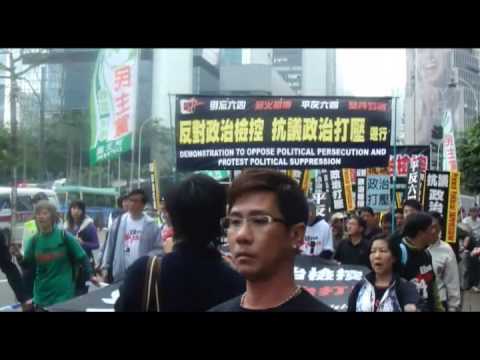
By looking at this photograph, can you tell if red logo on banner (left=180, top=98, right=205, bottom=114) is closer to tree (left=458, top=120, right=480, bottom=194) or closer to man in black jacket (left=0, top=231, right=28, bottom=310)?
man in black jacket (left=0, top=231, right=28, bottom=310)

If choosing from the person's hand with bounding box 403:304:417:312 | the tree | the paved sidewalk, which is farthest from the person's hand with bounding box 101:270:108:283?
the tree

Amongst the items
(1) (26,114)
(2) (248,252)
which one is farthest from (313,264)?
(1) (26,114)

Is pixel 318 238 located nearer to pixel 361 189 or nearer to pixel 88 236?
pixel 88 236

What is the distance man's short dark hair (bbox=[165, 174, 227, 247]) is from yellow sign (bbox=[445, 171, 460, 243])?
6308mm

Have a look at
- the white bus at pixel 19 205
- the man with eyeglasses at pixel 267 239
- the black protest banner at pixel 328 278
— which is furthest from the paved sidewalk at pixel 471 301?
the white bus at pixel 19 205

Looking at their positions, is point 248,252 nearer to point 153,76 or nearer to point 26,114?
point 26,114

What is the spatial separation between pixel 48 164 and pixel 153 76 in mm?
25906

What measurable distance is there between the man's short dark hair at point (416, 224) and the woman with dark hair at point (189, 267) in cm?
235

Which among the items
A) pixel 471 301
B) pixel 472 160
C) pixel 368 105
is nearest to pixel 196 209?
pixel 368 105

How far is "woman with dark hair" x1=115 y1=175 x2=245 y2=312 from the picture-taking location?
107 inches

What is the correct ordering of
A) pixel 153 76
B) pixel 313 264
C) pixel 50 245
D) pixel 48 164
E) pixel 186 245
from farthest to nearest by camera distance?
1. pixel 153 76
2. pixel 48 164
3. pixel 313 264
4. pixel 50 245
5. pixel 186 245

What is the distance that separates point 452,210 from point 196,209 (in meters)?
6.73

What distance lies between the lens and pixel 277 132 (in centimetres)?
753

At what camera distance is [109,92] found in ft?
31.9
